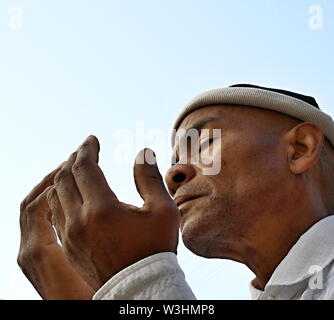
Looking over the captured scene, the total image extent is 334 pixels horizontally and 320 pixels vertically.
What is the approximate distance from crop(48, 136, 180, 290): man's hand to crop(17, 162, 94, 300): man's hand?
0.64 meters

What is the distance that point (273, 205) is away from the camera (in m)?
3.04

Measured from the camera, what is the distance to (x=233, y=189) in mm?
3045

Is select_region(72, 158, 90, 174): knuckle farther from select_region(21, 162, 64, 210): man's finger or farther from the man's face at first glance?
the man's face

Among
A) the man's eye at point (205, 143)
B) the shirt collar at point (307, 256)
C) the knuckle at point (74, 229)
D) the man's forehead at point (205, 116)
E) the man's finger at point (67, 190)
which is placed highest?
the man's forehead at point (205, 116)

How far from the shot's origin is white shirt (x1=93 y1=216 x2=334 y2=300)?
2062mm

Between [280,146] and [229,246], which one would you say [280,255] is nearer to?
[229,246]

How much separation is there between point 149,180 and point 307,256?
2.94 ft

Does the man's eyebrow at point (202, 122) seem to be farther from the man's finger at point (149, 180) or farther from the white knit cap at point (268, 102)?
the man's finger at point (149, 180)

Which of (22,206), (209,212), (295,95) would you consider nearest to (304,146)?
(295,95)

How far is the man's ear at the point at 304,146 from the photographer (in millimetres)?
3193

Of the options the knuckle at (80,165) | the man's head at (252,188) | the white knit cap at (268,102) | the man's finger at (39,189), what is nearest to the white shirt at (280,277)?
the man's head at (252,188)

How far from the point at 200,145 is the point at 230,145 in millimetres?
166

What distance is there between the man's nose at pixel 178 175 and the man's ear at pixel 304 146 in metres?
0.48

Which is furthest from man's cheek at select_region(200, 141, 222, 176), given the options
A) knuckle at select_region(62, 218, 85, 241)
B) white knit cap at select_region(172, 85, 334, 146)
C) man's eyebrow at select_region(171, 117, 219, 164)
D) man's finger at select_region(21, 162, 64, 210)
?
knuckle at select_region(62, 218, 85, 241)
